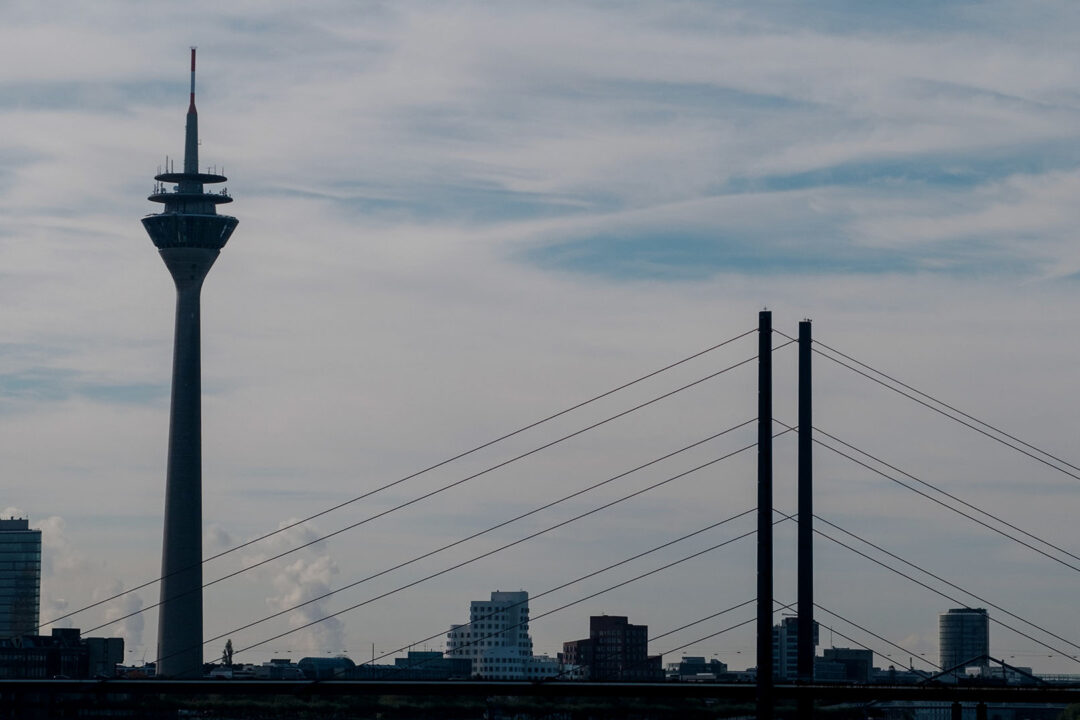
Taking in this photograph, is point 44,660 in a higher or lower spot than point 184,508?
lower

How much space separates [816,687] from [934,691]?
3715 millimetres

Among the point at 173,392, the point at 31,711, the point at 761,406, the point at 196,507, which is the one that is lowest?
the point at 31,711

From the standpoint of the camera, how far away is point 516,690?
62000 mm

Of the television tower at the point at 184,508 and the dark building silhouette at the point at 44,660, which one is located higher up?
the television tower at the point at 184,508

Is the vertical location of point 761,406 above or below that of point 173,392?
below

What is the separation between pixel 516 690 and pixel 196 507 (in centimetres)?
13038

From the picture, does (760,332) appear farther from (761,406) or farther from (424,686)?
(424,686)

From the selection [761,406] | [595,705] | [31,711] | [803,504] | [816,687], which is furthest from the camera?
[595,705]

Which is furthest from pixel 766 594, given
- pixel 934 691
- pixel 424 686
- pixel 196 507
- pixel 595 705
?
pixel 196 507

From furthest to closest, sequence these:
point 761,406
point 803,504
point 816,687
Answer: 1. point 803,504
2. point 816,687
3. point 761,406

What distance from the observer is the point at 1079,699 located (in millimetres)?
62844

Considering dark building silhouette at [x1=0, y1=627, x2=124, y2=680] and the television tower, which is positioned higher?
the television tower

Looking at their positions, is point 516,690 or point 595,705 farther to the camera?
point 595,705

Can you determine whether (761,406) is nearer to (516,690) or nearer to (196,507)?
(516,690)
